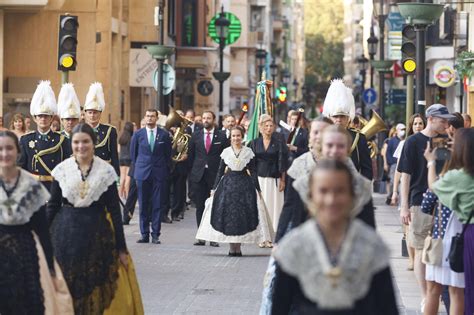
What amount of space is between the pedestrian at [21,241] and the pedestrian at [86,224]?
117 centimetres

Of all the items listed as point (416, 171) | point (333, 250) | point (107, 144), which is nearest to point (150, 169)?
point (107, 144)

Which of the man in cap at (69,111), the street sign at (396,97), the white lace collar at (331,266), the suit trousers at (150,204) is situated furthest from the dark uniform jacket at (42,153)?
the street sign at (396,97)

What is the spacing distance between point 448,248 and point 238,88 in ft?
251

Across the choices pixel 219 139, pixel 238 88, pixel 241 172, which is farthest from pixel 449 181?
pixel 238 88

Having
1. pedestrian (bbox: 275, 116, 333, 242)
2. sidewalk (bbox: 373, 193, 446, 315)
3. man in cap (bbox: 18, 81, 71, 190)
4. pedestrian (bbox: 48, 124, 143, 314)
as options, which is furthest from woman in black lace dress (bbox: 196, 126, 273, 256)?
pedestrian (bbox: 275, 116, 333, 242)

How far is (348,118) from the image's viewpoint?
1383 centimetres

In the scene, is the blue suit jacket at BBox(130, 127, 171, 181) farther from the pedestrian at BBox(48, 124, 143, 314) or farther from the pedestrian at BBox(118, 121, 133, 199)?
the pedestrian at BBox(48, 124, 143, 314)

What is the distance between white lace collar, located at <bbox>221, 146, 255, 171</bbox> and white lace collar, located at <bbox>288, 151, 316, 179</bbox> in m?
9.21

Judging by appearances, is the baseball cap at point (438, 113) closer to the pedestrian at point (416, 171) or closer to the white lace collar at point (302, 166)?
the pedestrian at point (416, 171)

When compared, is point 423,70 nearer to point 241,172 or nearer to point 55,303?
point 241,172

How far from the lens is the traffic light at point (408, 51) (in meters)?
22.0

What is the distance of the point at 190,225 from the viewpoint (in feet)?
82.9

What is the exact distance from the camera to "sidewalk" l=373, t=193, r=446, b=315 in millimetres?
13895

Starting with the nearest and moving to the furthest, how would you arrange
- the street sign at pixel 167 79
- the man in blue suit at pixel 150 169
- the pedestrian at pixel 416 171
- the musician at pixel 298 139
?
the pedestrian at pixel 416 171, the man in blue suit at pixel 150 169, the musician at pixel 298 139, the street sign at pixel 167 79
